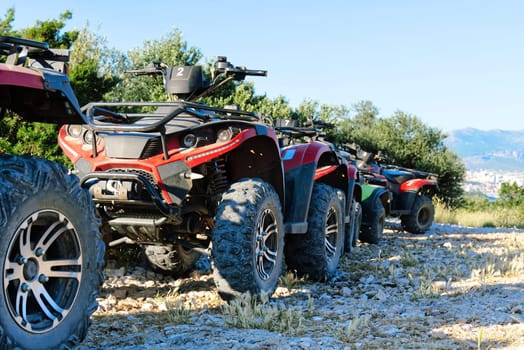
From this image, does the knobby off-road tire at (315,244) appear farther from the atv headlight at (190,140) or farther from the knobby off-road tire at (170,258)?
the atv headlight at (190,140)

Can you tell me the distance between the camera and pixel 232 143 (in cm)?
413

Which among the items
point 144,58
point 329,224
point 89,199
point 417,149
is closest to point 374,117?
point 417,149

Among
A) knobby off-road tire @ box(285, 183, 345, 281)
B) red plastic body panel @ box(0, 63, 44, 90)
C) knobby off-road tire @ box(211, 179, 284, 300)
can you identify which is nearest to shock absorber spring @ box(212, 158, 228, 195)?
knobby off-road tire @ box(211, 179, 284, 300)

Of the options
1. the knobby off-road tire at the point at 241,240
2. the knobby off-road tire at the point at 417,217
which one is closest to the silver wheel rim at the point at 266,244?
the knobby off-road tire at the point at 241,240

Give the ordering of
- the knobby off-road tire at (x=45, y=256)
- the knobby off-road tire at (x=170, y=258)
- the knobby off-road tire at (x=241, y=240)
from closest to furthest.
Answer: the knobby off-road tire at (x=45, y=256) → the knobby off-road tire at (x=241, y=240) → the knobby off-road tire at (x=170, y=258)

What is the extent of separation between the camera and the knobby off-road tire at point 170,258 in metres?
5.53

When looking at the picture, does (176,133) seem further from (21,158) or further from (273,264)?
(21,158)

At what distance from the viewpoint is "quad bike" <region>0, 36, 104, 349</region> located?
2.42 meters

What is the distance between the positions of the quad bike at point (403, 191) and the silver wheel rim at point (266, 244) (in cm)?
679

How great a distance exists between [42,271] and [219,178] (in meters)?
2.08

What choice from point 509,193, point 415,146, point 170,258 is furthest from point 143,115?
point 509,193

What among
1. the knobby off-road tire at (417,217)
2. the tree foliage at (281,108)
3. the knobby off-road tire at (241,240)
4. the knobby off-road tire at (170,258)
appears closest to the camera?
the knobby off-road tire at (241,240)

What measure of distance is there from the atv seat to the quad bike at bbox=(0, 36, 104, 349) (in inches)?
405

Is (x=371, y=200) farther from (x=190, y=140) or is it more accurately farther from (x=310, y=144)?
(x=190, y=140)
